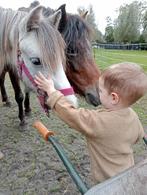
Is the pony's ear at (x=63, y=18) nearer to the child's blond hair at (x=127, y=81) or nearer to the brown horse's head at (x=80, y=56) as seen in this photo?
the brown horse's head at (x=80, y=56)

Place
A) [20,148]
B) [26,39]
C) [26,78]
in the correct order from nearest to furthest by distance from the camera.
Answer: [26,39] < [26,78] < [20,148]

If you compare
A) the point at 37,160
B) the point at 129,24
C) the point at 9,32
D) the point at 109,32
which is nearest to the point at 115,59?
the point at 37,160

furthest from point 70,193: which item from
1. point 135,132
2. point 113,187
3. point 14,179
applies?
point 113,187

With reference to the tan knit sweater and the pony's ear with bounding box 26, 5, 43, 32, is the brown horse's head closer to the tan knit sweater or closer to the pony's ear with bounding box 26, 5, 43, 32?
the pony's ear with bounding box 26, 5, 43, 32

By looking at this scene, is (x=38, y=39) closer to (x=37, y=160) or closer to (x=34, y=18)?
(x=34, y=18)

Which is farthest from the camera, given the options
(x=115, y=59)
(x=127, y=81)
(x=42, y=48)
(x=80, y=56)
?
(x=115, y=59)

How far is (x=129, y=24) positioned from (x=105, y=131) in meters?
47.0

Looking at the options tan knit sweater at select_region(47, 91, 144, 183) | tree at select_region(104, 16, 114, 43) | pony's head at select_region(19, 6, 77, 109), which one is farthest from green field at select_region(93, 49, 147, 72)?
tree at select_region(104, 16, 114, 43)

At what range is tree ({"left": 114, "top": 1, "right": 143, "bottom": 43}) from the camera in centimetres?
4575

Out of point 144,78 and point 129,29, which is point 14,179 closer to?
point 144,78

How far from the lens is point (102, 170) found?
56.6 inches

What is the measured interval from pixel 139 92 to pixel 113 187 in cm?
42

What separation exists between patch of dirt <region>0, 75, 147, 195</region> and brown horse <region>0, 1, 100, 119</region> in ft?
2.03

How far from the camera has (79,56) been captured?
2.95 meters
